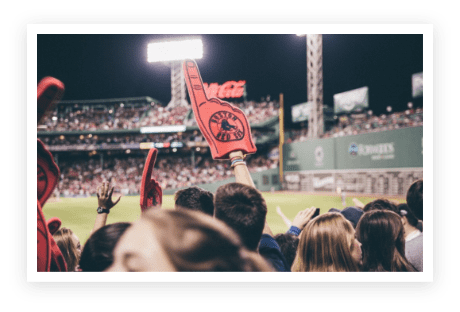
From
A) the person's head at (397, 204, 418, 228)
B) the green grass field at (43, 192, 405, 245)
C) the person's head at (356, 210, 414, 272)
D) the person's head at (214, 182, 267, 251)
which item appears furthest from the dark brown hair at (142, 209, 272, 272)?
the green grass field at (43, 192, 405, 245)

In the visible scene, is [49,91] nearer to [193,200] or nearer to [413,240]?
[193,200]

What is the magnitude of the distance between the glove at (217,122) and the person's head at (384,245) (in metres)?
1.03

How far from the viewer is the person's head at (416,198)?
2281 millimetres

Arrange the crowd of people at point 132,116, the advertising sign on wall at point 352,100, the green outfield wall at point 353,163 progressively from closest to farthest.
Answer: the crowd of people at point 132,116 → the green outfield wall at point 353,163 → the advertising sign on wall at point 352,100

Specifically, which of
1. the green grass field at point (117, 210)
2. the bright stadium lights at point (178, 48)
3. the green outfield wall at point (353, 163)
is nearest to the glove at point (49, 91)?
the bright stadium lights at point (178, 48)

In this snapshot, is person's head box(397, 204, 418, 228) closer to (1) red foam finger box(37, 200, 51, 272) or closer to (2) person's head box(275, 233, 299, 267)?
(2) person's head box(275, 233, 299, 267)

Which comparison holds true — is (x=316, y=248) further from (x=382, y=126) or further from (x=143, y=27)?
(x=382, y=126)

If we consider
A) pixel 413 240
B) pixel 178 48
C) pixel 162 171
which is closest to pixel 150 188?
pixel 178 48

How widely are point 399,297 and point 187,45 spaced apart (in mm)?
2616

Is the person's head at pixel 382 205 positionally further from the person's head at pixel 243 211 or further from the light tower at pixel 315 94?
the light tower at pixel 315 94

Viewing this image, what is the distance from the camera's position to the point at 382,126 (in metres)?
14.8

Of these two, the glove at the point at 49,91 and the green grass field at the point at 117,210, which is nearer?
the glove at the point at 49,91

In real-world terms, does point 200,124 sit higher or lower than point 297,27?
lower

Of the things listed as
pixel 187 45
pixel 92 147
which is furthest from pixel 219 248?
pixel 92 147
